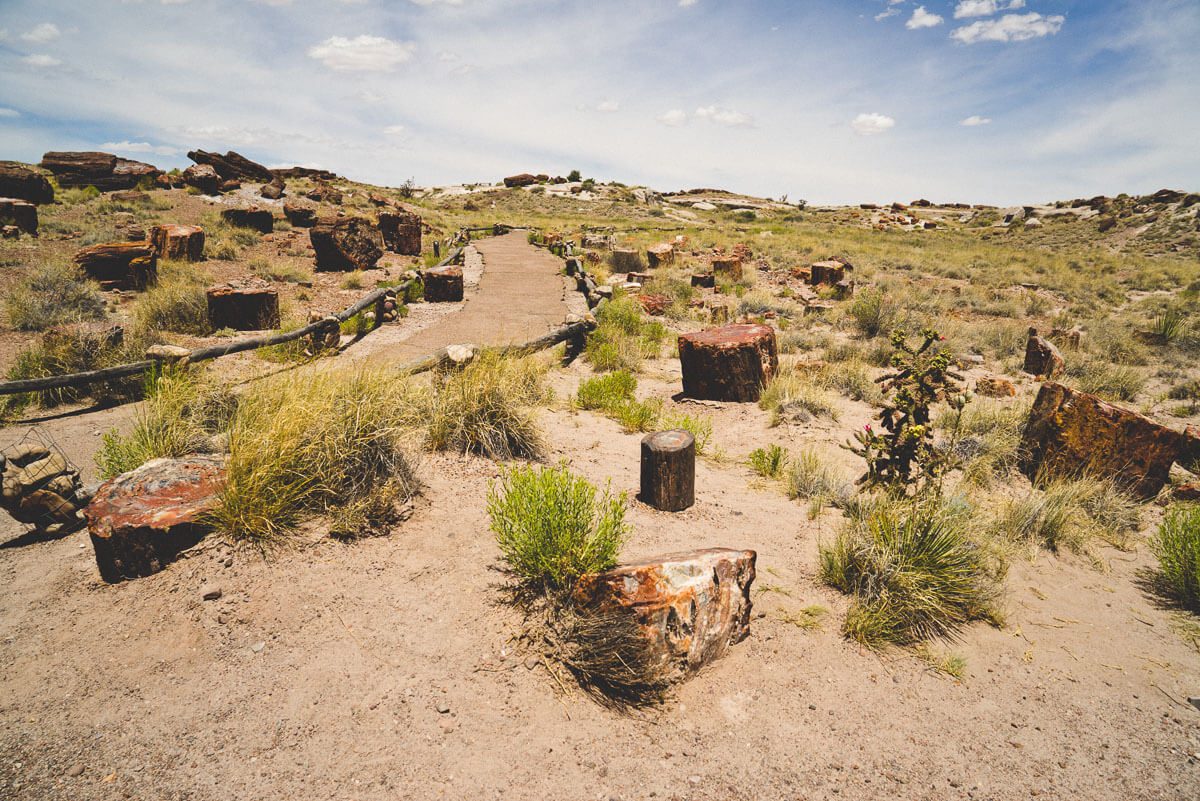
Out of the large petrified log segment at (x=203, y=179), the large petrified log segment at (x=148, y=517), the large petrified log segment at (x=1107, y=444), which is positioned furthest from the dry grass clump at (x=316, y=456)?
the large petrified log segment at (x=203, y=179)

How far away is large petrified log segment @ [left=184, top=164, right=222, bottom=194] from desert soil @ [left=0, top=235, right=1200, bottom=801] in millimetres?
24978

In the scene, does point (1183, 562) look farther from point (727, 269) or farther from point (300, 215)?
point (300, 215)

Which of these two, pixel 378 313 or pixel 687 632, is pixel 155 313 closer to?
pixel 378 313

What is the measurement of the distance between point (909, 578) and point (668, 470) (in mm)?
1842

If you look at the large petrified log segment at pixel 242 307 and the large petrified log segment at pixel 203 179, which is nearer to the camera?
the large petrified log segment at pixel 242 307

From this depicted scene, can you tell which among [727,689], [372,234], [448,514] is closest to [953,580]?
[727,689]

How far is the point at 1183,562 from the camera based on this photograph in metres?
3.66

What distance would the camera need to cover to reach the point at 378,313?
1069 centimetres

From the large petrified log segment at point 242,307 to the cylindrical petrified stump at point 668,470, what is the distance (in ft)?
27.5

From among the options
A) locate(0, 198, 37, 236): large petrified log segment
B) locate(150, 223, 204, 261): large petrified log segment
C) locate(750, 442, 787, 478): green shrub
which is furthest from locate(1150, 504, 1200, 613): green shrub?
locate(0, 198, 37, 236): large petrified log segment

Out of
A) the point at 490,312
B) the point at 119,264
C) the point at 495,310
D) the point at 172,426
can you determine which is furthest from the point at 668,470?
the point at 119,264

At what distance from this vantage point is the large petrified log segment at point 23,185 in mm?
15914

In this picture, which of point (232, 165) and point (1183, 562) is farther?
point (232, 165)

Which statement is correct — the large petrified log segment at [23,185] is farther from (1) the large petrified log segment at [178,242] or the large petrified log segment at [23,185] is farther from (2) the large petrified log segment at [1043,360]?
(2) the large petrified log segment at [1043,360]
